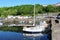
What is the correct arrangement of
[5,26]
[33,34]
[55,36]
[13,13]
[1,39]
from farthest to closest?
[13,13], [5,26], [33,34], [1,39], [55,36]

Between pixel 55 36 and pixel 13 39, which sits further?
pixel 13 39

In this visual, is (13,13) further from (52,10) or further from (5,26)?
(5,26)

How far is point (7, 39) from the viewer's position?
70.7 ft

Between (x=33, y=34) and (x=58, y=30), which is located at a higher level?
(x=58, y=30)

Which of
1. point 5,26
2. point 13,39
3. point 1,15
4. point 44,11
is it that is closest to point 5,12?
point 1,15

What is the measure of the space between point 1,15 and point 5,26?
1497 cm

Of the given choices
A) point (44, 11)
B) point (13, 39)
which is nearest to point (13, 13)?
point (44, 11)

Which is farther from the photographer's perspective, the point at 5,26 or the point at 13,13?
the point at 13,13

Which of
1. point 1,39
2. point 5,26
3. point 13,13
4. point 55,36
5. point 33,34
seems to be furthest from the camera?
point 13,13

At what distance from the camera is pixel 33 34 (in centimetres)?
2475

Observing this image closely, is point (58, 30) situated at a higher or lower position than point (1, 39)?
higher

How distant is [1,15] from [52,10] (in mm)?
9263

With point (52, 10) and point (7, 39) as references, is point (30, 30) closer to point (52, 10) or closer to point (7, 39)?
point (7, 39)

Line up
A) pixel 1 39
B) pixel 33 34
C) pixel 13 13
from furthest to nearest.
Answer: pixel 13 13 → pixel 33 34 → pixel 1 39
